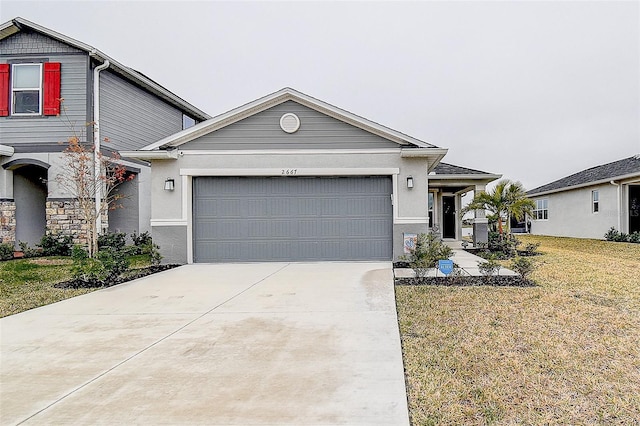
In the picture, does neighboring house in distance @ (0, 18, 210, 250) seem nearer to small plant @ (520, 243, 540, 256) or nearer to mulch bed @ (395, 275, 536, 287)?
mulch bed @ (395, 275, 536, 287)

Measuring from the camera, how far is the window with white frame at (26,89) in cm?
1316

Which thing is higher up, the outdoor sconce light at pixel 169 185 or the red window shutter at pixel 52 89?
the red window shutter at pixel 52 89

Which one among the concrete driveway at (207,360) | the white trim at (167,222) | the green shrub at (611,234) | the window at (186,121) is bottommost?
the concrete driveway at (207,360)

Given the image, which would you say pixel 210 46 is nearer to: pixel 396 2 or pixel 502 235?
pixel 396 2

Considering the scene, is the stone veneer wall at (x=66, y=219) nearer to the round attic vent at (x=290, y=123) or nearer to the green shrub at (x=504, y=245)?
the round attic vent at (x=290, y=123)

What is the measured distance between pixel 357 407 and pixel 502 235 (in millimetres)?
13469

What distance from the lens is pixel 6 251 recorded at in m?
12.3

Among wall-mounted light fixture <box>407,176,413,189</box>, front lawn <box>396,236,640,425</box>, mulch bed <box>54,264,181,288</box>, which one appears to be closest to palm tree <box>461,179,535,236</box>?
wall-mounted light fixture <box>407,176,413,189</box>

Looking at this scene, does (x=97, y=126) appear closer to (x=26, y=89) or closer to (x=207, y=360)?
(x=26, y=89)

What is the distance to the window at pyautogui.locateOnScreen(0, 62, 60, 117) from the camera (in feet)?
42.5

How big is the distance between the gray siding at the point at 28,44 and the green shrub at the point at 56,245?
5.65 meters

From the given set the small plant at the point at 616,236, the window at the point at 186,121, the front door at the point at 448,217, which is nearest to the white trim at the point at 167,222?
the window at the point at 186,121

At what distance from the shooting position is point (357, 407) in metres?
3.10

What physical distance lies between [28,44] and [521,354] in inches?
615
